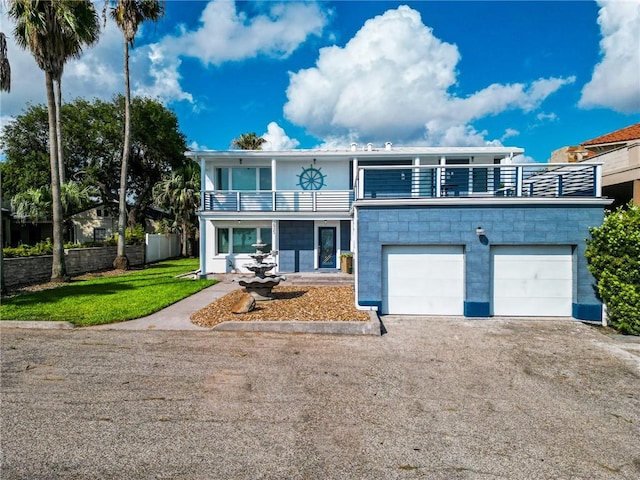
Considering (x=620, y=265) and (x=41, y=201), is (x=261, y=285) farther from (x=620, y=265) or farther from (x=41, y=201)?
(x=41, y=201)

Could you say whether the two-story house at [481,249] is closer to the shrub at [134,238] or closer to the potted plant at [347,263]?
the potted plant at [347,263]

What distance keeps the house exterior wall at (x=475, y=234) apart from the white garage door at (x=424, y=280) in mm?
217

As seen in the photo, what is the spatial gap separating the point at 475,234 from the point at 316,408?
21.8 ft

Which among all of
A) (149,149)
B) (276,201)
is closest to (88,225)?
(149,149)

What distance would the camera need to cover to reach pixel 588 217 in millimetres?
8453

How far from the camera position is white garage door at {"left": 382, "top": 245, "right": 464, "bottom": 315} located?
349 inches

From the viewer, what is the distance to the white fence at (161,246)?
2203 centimetres

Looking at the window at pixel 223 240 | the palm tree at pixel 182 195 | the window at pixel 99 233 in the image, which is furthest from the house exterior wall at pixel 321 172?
the window at pixel 99 233

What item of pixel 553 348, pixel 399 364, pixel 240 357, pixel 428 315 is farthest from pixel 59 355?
pixel 553 348

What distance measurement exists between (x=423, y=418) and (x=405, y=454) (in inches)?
30.5

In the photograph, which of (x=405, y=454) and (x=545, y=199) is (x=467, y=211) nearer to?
(x=545, y=199)

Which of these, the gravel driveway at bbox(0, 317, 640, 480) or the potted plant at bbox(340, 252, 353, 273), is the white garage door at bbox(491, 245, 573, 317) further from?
the potted plant at bbox(340, 252, 353, 273)

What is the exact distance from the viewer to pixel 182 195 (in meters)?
23.3

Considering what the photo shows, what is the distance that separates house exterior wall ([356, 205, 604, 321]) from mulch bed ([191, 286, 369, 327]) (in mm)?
885
